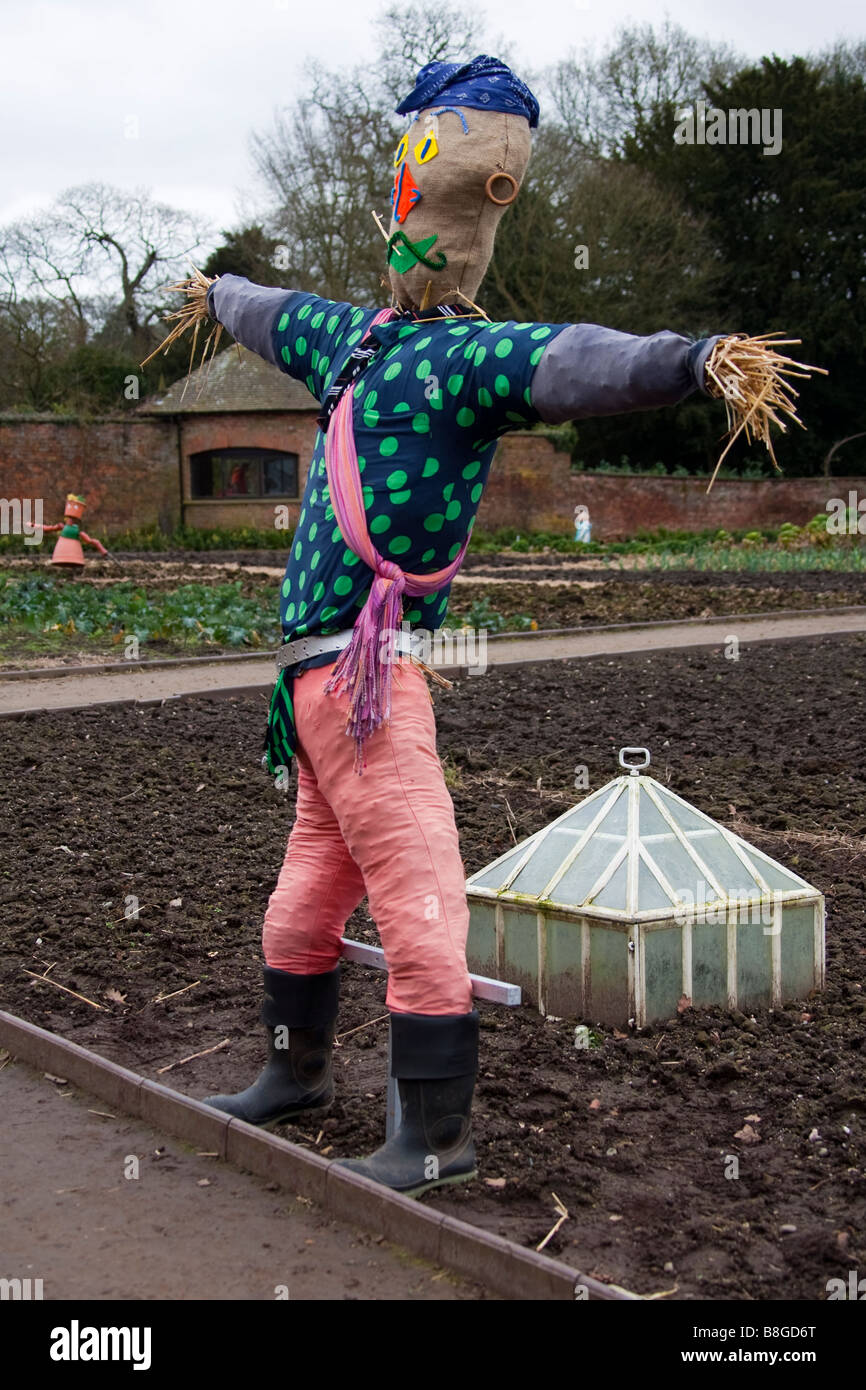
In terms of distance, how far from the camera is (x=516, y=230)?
34.0 metres

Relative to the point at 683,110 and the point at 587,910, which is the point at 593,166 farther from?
the point at 587,910

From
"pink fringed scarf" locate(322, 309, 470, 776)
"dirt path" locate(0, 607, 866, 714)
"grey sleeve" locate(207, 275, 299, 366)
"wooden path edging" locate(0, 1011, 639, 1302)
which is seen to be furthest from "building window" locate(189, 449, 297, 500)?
"pink fringed scarf" locate(322, 309, 470, 776)

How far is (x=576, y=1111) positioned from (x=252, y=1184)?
2.48 ft

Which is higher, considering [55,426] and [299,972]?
[55,426]

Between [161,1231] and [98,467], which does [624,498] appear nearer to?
[98,467]

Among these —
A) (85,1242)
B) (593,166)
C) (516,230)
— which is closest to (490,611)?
(85,1242)

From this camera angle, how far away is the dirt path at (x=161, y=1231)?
2658 millimetres

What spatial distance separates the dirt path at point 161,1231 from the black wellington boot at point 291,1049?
0.56ft

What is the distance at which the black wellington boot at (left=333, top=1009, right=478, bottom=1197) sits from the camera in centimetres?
295

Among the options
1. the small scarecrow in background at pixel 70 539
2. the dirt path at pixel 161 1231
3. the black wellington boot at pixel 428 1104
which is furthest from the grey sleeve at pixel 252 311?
the small scarecrow in background at pixel 70 539

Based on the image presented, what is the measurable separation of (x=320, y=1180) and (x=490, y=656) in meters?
8.99

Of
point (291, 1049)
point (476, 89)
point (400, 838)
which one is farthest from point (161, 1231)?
point (476, 89)

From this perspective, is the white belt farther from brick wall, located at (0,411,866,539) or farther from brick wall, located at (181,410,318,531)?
brick wall, located at (181,410,318,531)

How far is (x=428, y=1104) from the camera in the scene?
2.96 meters
